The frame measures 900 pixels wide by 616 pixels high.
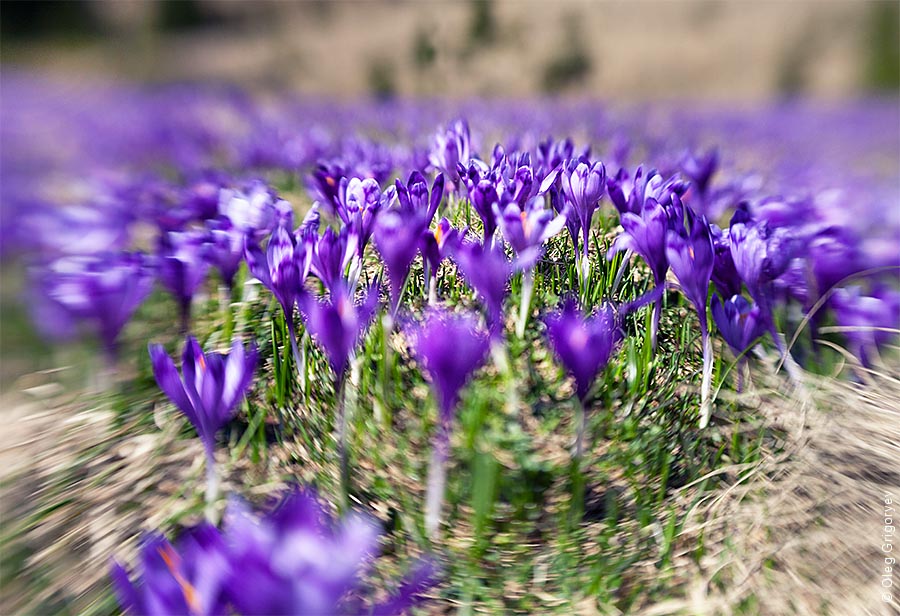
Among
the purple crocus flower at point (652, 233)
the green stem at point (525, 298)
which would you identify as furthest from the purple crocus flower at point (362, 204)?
the purple crocus flower at point (652, 233)

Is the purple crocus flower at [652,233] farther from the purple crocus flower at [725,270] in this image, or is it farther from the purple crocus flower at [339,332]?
the purple crocus flower at [339,332]

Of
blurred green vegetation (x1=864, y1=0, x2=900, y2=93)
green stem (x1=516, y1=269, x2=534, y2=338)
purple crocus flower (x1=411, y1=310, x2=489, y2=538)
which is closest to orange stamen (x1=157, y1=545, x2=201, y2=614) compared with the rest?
purple crocus flower (x1=411, y1=310, x2=489, y2=538)

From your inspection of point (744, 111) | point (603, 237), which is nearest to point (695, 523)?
point (603, 237)

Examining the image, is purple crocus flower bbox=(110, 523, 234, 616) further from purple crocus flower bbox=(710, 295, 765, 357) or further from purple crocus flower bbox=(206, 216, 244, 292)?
purple crocus flower bbox=(710, 295, 765, 357)

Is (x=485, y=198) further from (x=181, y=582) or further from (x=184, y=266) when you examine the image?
(x=181, y=582)

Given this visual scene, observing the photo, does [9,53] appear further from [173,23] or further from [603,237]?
[603,237]

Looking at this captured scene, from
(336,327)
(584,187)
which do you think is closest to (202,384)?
(336,327)
